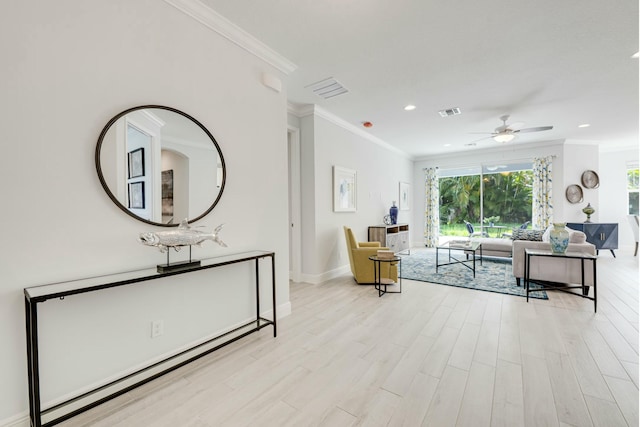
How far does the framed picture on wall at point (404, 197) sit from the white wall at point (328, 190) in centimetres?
173

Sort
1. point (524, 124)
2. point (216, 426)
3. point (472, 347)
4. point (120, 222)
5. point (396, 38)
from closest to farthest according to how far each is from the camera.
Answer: point (216, 426)
point (120, 222)
point (472, 347)
point (396, 38)
point (524, 124)

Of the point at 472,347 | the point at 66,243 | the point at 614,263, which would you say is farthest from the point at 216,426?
the point at 614,263

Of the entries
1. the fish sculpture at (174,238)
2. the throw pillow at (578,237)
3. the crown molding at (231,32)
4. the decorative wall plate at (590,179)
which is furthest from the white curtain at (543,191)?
the fish sculpture at (174,238)

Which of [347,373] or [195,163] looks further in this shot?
[195,163]

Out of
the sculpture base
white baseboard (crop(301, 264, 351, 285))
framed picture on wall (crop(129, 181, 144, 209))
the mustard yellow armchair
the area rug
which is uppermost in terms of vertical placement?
framed picture on wall (crop(129, 181, 144, 209))

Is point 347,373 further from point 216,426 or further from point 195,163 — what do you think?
point 195,163

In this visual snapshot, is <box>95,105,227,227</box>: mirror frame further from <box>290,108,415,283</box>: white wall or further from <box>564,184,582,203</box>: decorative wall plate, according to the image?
<box>564,184,582,203</box>: decorative wall plate

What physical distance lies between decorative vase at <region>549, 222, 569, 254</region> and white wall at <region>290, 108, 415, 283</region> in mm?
2927

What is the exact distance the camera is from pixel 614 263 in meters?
5.61

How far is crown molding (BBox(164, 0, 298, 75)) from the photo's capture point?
6.94 feet

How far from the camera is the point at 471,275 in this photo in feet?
15.0

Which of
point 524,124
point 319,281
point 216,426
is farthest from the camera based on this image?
point 524,124

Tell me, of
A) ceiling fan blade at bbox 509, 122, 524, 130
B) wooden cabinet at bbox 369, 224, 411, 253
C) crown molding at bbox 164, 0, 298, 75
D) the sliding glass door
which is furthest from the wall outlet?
the sliding glass door

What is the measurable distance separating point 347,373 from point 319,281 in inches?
92.3
